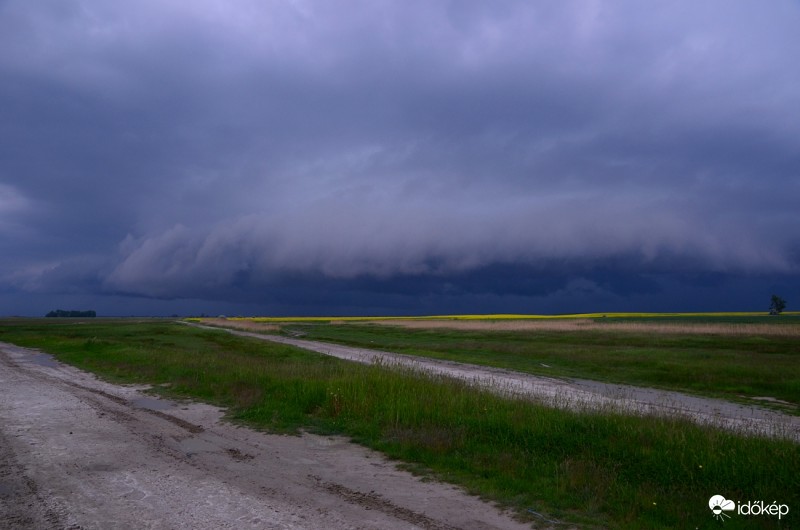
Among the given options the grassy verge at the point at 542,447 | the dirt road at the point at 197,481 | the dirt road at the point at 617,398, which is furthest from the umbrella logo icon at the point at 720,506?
the dirt road at the point at 617,398

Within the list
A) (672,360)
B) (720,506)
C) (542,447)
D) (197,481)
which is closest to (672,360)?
(672,360)

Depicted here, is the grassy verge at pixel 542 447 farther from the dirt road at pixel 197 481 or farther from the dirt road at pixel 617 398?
the dirt road at pixel 617 398

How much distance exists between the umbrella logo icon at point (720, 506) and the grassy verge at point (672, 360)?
15174mm

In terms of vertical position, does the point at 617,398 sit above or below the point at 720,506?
below

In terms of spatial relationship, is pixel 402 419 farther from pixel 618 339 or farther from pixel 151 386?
pixel 618 339

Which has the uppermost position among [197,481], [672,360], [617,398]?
[197,481]

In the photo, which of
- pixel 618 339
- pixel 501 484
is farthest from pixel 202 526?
pixel 618 339

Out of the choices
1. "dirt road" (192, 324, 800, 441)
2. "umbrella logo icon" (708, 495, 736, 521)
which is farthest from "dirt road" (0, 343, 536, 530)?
"dirt road" (192, 324, 800, 441)

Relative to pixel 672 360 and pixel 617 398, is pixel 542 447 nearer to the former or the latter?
pixel 617 398

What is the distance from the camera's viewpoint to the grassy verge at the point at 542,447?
309 inches

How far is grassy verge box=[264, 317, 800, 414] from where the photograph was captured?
26.6m

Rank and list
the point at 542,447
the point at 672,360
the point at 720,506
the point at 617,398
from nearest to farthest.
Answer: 1. the point at 720,506
2. the point at 542,447
3. the point at 617,398
4. the point at 672,360

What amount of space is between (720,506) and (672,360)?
1179 inches

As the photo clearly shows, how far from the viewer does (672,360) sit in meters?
34.7
